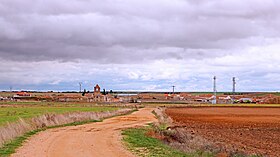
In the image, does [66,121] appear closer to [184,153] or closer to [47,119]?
[47,119]

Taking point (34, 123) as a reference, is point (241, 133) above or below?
below

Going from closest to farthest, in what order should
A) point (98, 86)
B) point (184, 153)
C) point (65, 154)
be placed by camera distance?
point (65, 154)
point (184, 153)
point (98, 86)

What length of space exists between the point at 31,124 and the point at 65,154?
1597 cm

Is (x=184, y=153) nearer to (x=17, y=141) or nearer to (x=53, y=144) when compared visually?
(x=53, y=144)

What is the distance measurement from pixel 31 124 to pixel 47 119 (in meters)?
5.16

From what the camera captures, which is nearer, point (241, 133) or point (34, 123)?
point (34, 123)

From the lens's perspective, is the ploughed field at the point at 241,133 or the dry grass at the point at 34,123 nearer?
the dry grass at the point at 34,123

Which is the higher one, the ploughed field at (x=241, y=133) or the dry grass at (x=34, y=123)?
the dry grass at (x=34, y=123)

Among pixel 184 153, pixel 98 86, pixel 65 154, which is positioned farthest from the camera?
pixel 98 86

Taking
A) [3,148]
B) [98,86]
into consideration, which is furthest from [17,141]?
[98,86]

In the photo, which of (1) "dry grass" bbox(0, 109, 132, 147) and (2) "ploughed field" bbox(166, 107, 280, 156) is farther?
(2) "ploughed field" bbox(166, 107, 280, 156)

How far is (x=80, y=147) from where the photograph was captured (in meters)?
21.0

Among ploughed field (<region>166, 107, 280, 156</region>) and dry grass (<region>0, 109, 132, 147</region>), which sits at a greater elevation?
dry grass (<region>0, 109, 132, 147</region>)

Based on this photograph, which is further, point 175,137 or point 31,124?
point 31,124
